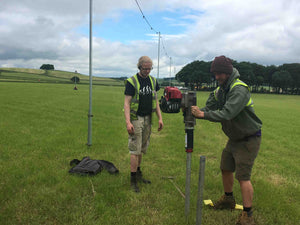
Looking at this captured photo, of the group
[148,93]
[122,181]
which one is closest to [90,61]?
[148,93]

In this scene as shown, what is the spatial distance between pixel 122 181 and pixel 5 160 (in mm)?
3157

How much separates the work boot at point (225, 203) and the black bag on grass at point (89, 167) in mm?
2332

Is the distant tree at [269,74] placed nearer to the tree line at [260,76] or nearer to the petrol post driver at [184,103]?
the tree line at [260,76]

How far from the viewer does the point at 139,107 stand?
468 centimetres

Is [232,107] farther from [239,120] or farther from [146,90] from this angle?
[146,90]

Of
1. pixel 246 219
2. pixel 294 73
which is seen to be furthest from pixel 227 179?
pixel 294 73

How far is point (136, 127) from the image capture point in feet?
15.3

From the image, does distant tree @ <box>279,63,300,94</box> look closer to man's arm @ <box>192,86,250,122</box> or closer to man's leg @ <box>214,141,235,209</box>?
man's leg @ <box>214,141,235,209</box>

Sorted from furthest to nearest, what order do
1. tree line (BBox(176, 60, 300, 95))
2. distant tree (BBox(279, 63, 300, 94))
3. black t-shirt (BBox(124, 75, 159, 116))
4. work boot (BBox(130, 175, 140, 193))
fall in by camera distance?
distant tree (BBox(279, 63, 300, 94)) < tree line (BBox(176, 60, 300, 95)) < work boot (BBox(130, 175, 140, 193)) < black t-shirt (BBox(124, 75, 159, 116))

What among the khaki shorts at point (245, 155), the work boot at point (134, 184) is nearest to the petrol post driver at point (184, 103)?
the khaki shorts at point (245, 155)

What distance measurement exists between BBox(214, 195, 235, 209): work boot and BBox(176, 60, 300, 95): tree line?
89.9 metres

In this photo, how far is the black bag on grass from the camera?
528 cm

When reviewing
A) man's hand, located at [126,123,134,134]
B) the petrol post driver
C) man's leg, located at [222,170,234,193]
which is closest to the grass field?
man's leg, located at [222,170,234,193]

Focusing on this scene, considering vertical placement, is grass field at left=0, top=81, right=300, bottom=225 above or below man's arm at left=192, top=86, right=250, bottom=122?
below
